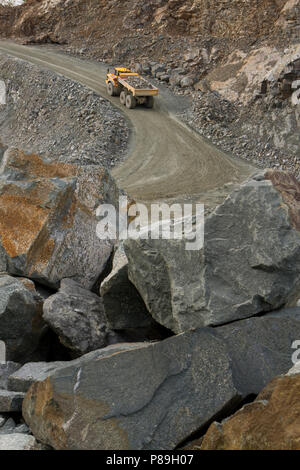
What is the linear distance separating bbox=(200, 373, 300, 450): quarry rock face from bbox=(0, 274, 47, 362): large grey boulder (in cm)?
319

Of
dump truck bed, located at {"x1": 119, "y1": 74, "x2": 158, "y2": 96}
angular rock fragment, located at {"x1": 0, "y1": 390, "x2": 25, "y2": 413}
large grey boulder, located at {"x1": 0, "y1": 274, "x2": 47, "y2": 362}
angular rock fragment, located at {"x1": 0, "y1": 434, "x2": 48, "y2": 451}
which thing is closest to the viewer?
angular rock fragment, located at {"x1": 0, "y1": 434, "x2": 48, "y2": 451}

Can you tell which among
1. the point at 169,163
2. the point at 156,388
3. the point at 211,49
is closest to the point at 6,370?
the point at 156,388

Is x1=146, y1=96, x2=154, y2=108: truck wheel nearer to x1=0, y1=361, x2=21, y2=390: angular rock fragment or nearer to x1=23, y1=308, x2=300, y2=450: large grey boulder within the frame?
x1=0, y1=361, x2=21, y2=390: angular rock fragment

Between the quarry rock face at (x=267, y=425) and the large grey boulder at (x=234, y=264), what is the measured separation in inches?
49.5

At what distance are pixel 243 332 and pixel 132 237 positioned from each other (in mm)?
1585

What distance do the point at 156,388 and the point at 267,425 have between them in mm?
1167

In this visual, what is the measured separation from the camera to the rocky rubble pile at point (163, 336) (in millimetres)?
4312

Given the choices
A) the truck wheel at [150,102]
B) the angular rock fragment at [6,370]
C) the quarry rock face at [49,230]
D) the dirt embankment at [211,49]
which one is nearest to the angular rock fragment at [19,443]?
the angular rock fragment at [6,370]

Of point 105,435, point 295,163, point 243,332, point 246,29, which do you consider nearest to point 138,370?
point 105,435

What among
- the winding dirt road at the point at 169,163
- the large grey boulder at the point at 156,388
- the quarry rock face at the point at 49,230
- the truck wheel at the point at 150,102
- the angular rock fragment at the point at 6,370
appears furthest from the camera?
the truck wheel at the point at 150,102

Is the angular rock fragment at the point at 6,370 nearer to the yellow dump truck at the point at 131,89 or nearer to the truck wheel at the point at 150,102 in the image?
the yellow dump truck at the point at 131,89

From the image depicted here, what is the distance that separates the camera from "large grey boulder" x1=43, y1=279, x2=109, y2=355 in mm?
6035

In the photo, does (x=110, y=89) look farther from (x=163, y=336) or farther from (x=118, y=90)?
(x=163, y=336)

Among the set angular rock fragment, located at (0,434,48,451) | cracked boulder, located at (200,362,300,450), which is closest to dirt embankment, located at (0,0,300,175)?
cracked boulder, located at (200,362,300,450)
